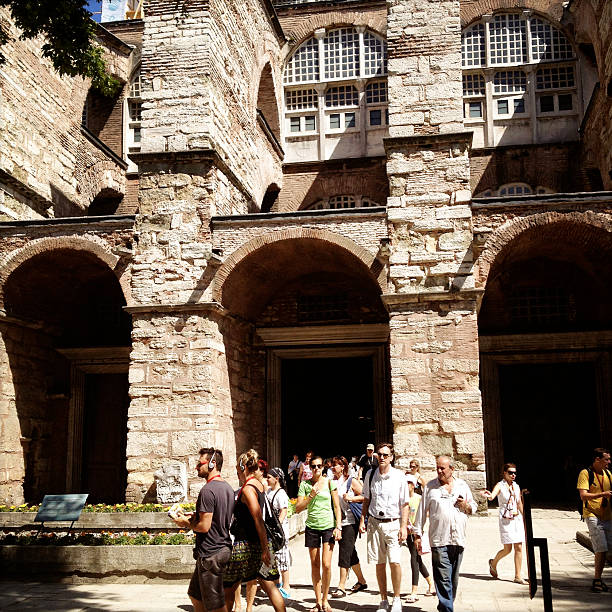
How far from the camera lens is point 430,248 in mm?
12969

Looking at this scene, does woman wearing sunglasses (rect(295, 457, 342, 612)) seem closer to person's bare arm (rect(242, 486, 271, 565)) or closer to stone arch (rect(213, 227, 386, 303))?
person's bare arm (rect(242, 486, 271, 565))

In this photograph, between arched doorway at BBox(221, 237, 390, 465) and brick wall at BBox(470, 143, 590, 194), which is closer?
arched doorway at BBox(221, 237, 390, 465)

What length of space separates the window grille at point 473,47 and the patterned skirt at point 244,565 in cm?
1622

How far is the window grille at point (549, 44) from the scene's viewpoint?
19.1 m

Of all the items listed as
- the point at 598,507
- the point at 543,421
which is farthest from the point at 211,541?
the point at 543,421

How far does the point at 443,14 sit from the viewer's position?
13742 mm

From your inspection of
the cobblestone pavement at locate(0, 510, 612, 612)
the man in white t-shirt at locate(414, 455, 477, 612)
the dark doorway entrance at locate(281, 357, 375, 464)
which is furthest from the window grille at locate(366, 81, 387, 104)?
the man in white t-shirt at locate(414, 455, 477, 612)

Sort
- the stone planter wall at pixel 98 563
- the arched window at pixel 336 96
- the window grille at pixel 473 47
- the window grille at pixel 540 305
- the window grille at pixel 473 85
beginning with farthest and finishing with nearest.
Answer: the arched window at pixel 336 96, the window grille at pixel 473 47, the window grille at pixel 473 85, the window grille at pixel 540 305, the stone planter wall at pixel 98 563

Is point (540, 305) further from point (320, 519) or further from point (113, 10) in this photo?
point (113, 10)

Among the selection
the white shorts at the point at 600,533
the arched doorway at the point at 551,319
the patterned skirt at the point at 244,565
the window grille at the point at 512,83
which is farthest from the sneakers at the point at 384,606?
the window grille at the point at 512,83

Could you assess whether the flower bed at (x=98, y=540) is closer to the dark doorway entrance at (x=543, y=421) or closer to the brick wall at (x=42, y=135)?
the brick wall at (x=42, y=135)

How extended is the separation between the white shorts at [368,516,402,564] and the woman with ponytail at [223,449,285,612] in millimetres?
1205

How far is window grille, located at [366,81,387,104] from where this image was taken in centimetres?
1950

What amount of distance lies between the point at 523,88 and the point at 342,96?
Result: 467 cm
